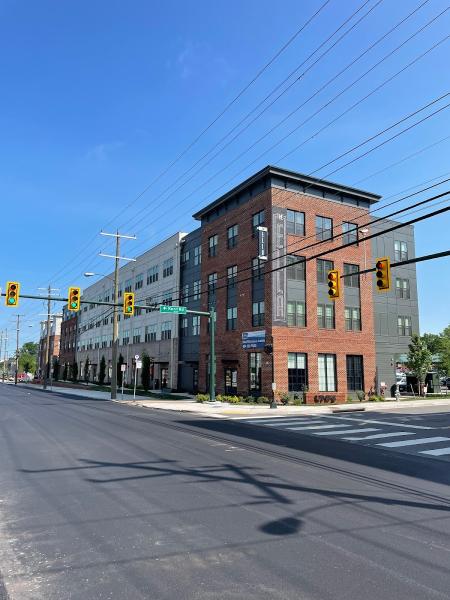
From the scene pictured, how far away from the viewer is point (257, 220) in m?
36.6

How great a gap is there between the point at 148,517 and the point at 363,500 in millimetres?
3622

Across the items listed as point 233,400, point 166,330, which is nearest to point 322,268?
point 233,400

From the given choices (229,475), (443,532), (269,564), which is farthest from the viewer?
(229,475)

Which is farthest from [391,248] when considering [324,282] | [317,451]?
[317,451]

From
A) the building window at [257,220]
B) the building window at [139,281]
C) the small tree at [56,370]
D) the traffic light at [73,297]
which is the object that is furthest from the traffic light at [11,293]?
the small tree at [56,370]

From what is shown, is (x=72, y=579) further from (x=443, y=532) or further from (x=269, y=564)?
(x=443, y=532)

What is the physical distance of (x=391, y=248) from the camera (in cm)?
4319

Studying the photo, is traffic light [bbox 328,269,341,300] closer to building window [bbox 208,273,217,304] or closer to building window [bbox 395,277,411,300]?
building window [bbox 208,273,217,304]

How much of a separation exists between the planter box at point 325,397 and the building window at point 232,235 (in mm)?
13118

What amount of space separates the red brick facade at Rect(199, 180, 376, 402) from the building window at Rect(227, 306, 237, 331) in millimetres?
480

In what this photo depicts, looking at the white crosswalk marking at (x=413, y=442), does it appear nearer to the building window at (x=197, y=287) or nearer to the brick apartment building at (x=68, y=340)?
the building window at (x=197, y=287)

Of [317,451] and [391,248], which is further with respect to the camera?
[391,248]

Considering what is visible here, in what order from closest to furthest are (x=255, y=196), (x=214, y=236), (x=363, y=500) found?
(x=363, y=500)
(x=255, y=196)
(x=214, y=236)

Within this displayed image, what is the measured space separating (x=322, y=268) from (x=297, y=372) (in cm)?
832
